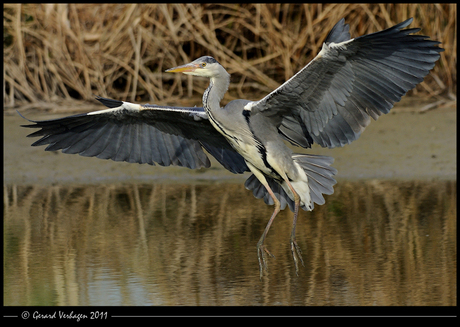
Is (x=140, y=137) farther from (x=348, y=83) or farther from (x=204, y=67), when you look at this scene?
(x=348, y=83)

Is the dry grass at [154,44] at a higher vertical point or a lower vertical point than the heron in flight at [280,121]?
higher

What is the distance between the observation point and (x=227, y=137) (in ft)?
18.1

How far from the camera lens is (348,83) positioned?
194 inches

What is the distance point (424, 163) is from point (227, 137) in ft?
12.7

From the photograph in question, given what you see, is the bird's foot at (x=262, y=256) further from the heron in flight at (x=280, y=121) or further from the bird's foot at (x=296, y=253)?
the bird's foot at (x=296, y=253)

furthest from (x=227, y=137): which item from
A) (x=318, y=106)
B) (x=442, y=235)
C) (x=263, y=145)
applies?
(x=442, y=235)

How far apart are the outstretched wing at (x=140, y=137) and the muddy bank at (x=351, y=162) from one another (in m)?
2.47

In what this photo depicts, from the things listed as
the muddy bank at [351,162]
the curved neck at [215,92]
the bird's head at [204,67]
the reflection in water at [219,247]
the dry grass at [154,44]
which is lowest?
the reflection in water at [219,247]

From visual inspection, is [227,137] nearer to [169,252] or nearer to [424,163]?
[169,252]

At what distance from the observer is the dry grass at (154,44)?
10.0 meters

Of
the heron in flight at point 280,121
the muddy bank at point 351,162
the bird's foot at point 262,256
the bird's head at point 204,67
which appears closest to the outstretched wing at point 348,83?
the heron in flight at point 280,121

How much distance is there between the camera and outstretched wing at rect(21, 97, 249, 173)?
5.77 meters

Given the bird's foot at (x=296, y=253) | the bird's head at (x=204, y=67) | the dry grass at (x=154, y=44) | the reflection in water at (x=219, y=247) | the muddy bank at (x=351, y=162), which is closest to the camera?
the reflection in water at (x=219, y=247)

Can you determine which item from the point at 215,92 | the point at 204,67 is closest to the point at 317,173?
the point at 215,92
